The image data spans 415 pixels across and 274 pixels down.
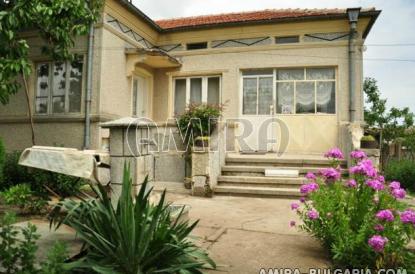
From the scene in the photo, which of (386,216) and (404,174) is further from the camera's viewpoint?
(404,174)

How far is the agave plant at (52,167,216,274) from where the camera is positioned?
2799 mm

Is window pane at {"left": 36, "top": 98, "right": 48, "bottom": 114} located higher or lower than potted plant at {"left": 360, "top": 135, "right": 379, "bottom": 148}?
higher

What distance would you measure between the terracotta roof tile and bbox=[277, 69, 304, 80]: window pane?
65.3 inches

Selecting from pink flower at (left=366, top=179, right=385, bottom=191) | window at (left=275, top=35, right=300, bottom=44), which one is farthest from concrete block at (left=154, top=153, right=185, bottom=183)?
pink flower at (left=366, top=179, right=385, bottom=191)

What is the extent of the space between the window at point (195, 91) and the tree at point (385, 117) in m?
6.64

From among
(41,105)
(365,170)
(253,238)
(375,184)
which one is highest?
(41,105)

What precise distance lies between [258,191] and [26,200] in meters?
4.69

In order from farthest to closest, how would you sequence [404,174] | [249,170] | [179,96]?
[179,96] → [404,174] → [249,170]

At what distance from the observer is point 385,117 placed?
14609 millimetres

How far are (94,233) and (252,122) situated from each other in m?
8.41

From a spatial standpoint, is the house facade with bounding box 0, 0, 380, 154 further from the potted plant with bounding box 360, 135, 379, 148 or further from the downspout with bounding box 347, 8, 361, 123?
the potted plant with bounding box 360, 135, 379, 148

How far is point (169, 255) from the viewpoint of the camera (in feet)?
9.60

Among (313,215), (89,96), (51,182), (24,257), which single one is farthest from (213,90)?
(24,257)

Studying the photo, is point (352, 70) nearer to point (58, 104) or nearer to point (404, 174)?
point (404, 174)
